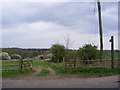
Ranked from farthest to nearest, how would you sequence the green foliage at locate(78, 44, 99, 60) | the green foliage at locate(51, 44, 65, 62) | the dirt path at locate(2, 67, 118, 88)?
the green foliage at locate(51, 44, 65, 62) < the green foliage at locate(78, 44, 99, 60) < the dirt path at locate(2, 67, 118, 88)

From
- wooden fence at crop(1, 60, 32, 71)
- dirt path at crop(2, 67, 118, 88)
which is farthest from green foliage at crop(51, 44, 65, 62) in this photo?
dirt path at crop(2, 67, 118, 88)

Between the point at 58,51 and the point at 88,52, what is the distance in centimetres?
986

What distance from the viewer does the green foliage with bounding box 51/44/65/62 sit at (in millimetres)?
34781

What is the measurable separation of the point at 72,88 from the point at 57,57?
25.2 m

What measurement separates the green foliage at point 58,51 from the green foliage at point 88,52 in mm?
9080

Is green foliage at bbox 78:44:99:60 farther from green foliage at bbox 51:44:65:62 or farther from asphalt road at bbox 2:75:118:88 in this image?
asphalt road at bbox 2:75:118:88

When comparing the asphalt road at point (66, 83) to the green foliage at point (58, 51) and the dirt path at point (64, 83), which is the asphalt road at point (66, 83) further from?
the green foliage at point (58, 51)

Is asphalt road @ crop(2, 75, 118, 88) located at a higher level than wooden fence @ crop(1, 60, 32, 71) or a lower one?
lower

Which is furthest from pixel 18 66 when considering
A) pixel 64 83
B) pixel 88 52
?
pixel 88 52

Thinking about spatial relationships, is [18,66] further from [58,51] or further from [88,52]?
[58,51]

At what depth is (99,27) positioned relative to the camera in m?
23.5

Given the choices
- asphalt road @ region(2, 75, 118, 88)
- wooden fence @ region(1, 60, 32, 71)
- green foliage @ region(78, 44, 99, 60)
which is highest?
green foliage @ region(78, 44, 99, 60)

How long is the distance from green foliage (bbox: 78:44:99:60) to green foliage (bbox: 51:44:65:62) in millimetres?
9080

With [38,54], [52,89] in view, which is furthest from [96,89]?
[38,54]
